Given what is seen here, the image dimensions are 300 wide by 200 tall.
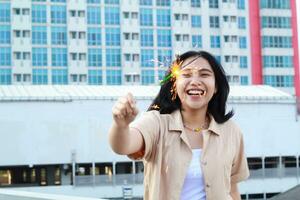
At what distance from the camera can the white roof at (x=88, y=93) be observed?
33.4 meters

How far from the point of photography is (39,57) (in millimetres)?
52000

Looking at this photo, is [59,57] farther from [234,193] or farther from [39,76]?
[234,193]

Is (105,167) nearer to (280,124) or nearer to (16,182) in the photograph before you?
(16,182)

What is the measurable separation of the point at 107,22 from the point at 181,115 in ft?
171

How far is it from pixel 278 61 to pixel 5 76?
25780 mm

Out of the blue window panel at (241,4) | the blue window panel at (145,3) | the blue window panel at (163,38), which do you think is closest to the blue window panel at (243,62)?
the blue window panel at (241,4)

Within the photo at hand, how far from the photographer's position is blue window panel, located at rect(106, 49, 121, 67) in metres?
53.2

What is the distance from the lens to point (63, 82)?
52406 mm

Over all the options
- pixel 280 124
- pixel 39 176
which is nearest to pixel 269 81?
pixel 280 124

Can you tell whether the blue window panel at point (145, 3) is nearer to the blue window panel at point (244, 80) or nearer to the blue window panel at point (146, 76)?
the blue window panel at point (146, 76)

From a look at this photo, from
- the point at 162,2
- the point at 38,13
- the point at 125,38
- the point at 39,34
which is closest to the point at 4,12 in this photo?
the point at 38,13

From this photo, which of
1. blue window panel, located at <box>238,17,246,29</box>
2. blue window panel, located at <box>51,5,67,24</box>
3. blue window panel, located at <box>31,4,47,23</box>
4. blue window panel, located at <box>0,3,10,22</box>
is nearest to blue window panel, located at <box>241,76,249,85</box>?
blue window panel, located at <box>238,17,246,29</box>

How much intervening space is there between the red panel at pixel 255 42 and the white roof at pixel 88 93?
1747 cm

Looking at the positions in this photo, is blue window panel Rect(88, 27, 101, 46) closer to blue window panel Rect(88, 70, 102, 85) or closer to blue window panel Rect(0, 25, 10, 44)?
blue window panel Rect(88, 70, 102, 85)
